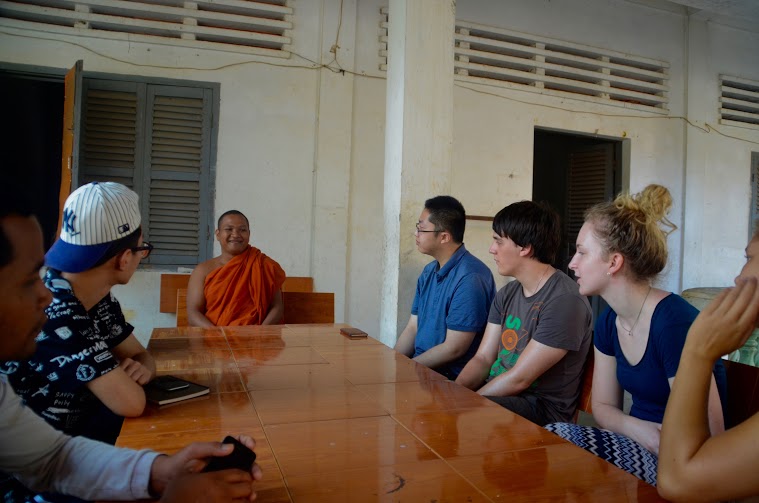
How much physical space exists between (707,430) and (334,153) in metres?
4.02

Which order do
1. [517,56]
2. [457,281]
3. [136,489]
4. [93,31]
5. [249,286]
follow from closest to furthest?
[136,489] → [457,281] → [249,286] → [93,31] → [517,56]

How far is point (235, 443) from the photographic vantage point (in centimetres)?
101

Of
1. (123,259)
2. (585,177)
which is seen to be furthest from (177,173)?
(585,177)

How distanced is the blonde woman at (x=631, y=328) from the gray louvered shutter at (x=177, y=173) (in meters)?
3.48

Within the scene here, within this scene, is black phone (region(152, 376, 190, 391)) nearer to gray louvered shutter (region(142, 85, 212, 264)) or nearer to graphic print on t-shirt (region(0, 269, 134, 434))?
graphic print on t-shirt (region(0, 269, 134, 434))

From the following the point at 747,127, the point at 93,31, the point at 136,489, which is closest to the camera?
the point at 136,489

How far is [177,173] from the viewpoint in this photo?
443 cm

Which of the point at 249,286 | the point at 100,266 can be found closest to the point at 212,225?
the point at 249,286

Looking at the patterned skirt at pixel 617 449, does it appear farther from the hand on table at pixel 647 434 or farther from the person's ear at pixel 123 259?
the person's ear at pixel 123 259

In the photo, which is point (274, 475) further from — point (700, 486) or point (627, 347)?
point (627, 347)

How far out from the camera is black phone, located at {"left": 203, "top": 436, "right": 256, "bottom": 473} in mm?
958

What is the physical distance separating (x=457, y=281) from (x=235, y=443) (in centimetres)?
174

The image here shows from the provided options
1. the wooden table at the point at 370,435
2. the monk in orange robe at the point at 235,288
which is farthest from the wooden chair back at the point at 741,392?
the monk in orange robe at the point at 235,288

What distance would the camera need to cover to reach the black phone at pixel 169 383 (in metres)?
1.48
